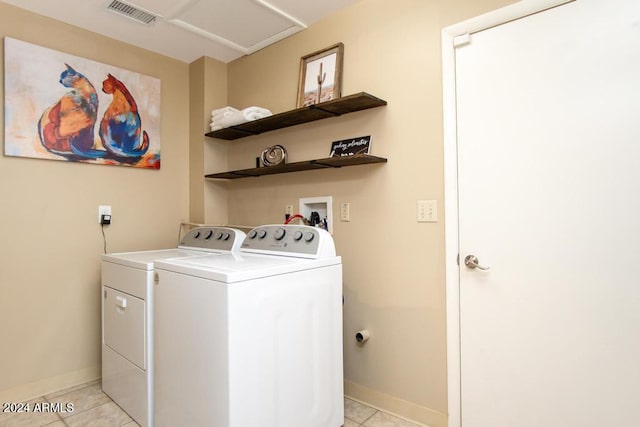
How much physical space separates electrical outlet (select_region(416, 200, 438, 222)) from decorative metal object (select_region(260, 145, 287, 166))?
107 cm

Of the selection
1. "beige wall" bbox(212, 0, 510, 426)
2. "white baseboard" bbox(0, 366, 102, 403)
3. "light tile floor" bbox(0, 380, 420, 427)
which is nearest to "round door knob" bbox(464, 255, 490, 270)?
"beige wall" bbox(212, 0, 510, 426)

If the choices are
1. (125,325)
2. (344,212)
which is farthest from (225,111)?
(125,325)

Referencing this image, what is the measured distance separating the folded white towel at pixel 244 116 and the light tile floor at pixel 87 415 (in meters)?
1.96

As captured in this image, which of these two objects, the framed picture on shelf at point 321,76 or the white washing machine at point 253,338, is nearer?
the white washing machine at point 253,338

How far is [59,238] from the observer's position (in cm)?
237

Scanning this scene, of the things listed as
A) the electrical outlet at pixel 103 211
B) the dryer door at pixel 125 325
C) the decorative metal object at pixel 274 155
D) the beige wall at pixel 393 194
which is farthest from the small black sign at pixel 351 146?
the electrical outlet at pixel 103 211

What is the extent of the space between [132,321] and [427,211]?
1691mm

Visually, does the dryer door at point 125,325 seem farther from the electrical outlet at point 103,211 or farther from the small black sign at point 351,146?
the small black sign at point 351,146

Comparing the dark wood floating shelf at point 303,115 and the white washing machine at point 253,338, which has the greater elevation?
the dark wood floating shelf at point 303,115

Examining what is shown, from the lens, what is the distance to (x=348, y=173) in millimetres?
2240

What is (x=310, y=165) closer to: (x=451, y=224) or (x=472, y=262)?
(x=451, y=224)

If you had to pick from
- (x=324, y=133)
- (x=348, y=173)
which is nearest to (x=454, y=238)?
(x=348, y=173)

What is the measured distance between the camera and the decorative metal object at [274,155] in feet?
8.39

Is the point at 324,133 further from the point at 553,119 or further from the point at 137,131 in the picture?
the point at 137,131
